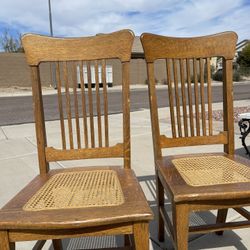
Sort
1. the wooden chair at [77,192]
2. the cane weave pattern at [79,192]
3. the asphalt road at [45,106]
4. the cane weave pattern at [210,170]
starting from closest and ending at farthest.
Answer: the wooden chair at [77,192], the cane weave pattern at [79,192], the cane weave pattern at [210,170], the asphalt road at [45,106]

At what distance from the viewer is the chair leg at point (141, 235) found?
1.22m

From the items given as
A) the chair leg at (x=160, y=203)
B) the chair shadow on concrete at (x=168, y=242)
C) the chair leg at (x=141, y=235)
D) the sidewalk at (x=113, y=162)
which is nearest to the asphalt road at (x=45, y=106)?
the sidewalk at (x=113, y=162)

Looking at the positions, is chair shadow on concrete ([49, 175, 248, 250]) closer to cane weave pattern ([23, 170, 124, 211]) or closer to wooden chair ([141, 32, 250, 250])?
wooden chair ([141, 32, 250, 250])

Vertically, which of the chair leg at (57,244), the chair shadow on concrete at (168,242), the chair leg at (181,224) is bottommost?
the chair shadow on concrete at (168,242)

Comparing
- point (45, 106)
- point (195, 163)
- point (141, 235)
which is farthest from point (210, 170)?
point (45, 106)

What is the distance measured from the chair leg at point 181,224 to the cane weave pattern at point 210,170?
0.13 m

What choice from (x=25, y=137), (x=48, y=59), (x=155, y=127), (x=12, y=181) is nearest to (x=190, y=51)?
(x=155, y=127)

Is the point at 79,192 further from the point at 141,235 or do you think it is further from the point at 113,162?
the point at 113,162

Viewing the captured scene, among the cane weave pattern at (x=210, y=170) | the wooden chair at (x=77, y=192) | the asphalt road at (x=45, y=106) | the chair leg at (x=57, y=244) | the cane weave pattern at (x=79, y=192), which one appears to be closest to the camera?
the wooden chair at (x=77, y=192)

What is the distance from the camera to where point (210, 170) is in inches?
66.4

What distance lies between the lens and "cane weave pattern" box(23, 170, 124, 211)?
131 cm

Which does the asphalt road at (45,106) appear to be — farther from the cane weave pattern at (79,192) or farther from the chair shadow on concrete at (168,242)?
the cane weave pattern at (79,192)

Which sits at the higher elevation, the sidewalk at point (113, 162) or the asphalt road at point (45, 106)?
the asphalt road at point (45, 106)

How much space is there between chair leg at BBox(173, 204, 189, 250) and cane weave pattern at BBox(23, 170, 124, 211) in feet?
0.83
